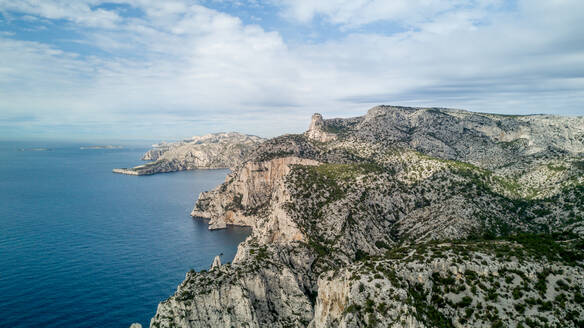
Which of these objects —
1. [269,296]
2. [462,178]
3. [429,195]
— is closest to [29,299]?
[269,296]

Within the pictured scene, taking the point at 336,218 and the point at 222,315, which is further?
the point at 336,218

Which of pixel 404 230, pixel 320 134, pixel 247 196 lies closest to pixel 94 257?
pixel 247 196

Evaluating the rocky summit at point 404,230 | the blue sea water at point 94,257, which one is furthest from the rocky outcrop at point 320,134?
the blue sea water at point 94,257

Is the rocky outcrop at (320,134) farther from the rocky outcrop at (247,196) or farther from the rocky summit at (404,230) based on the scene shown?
the rocky outcrop at (247,196)

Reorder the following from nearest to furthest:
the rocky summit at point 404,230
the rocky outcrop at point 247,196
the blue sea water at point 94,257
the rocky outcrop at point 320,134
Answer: the rocky summit at point 404,230 → the blue sea water at point 94,257 → the rocky outcrop at point 247,196 → the rocky outcrop at point 320,134

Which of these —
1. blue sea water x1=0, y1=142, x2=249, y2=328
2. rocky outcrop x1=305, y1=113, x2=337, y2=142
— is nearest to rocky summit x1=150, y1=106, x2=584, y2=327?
rocky outcrop x1=305, y1=113, x2=337, y2=142

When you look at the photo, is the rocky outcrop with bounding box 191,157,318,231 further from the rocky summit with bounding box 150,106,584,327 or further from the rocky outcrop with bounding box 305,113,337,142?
the rocky outcrop with bounding box 305,113,337,142

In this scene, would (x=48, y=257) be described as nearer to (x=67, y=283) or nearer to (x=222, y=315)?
(x=67, y=283)

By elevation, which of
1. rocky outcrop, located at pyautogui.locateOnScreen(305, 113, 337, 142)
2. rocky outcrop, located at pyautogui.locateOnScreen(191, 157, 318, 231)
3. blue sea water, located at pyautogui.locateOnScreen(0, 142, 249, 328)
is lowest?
blue sea water, located at pyautogui.locateOnScreen(0, 142, 249, 328)
